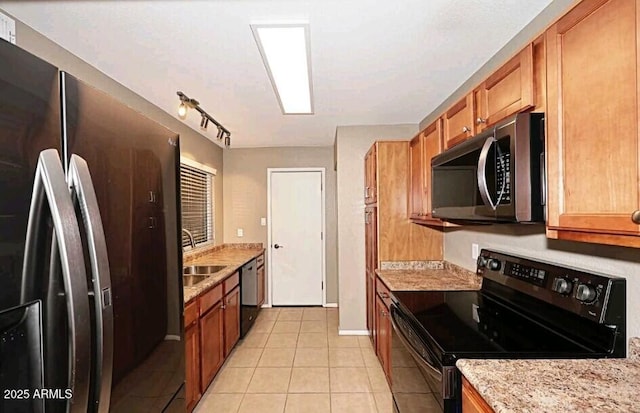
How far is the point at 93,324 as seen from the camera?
0.82m

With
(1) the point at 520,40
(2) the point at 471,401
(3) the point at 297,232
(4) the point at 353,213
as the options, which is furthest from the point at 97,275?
(3) the point at 297,232

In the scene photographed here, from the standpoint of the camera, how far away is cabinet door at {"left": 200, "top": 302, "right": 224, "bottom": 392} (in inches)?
103

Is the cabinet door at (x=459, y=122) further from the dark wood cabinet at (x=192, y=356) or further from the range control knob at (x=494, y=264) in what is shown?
the dark wood cabinet at (x=192, y=356)

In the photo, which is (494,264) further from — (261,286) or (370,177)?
(261,286)

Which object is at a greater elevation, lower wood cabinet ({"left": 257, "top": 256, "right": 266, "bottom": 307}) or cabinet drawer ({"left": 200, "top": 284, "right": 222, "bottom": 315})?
cabinet drawer ({"left": 200, "top": 284, "right": 222, "bottom": 315})

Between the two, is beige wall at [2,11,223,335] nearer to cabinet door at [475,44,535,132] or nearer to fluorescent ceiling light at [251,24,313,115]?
fluorescent ceiling light at [251,24,313,115]

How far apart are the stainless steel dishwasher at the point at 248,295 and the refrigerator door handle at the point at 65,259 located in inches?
123

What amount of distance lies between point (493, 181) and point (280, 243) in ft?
13.8

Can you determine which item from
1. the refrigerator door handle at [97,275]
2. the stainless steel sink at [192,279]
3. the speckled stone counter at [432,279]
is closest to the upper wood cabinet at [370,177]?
the speckled stone counter at [432,279]

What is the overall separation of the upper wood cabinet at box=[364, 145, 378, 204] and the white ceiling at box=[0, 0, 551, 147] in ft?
1.86

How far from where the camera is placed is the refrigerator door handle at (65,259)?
28.3 inches

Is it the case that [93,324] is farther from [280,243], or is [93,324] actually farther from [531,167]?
[280,243]

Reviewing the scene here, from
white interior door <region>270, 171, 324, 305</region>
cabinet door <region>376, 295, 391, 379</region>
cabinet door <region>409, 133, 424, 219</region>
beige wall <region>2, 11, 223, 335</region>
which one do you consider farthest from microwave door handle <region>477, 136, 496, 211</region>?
white interior door <region>270, 171, 324, 305</region>

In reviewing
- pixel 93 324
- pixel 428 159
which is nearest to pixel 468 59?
pixel 428 159
